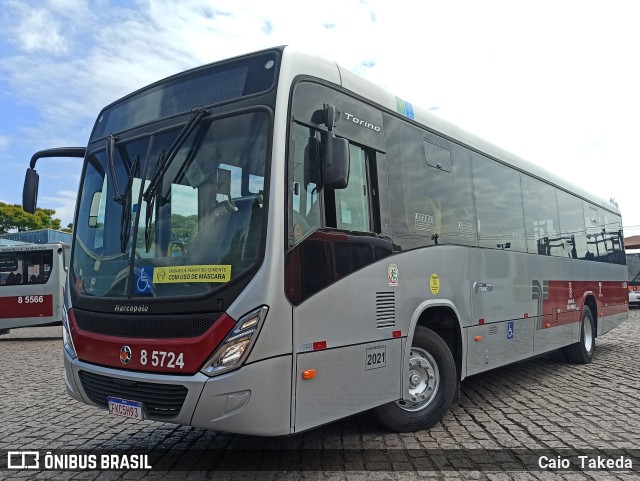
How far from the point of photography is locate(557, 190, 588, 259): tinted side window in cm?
959

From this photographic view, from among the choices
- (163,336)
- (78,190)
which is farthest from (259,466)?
(78,190)

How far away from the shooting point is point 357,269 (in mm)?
4602

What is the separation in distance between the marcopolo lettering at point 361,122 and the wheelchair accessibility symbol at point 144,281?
82.0 inches

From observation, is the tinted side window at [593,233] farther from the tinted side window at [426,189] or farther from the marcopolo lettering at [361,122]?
the marcopolo lettering at [361,122]

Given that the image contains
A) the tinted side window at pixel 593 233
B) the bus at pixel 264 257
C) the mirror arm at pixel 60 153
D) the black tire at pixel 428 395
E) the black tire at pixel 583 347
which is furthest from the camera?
the tinted side window at pixel 593 233

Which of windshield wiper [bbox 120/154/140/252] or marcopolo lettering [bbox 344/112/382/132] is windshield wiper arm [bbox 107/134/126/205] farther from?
marcopolo lettering [bbox 344/112/382/132]

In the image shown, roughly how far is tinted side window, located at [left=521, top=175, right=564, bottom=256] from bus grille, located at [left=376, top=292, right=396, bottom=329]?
3.81m

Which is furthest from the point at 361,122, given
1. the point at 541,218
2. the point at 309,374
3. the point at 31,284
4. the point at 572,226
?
the point at 31,284

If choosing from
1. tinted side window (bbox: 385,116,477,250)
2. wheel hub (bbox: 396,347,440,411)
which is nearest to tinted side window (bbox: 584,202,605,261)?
tinted side window (bbox: 385,116,477,250)

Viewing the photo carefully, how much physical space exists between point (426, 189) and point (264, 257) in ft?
8.42

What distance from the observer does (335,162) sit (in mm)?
4172

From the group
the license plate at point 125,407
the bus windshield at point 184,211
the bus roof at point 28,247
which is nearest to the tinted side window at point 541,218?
the bus windshield at point 184,211

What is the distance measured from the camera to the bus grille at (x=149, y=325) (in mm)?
3871

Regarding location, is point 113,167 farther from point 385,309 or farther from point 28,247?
point 28,247
